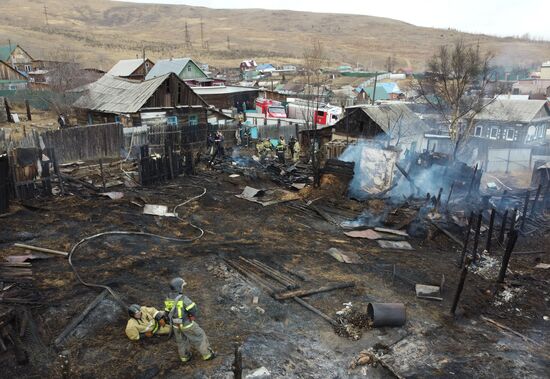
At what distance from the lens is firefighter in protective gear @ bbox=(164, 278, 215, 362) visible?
6.39 meters

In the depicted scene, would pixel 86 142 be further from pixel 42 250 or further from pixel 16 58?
pixel 16 58

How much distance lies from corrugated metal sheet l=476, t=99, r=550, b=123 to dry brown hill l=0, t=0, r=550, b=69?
67.2 m

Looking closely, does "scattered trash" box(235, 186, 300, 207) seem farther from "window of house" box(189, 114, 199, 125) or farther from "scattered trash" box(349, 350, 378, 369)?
"window of house" box(189, 114, 199, 125)

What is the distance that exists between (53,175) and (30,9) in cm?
16917

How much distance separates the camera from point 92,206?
14.2m

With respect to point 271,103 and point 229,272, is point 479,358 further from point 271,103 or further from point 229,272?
point 271,103

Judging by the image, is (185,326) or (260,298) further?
(260,298)

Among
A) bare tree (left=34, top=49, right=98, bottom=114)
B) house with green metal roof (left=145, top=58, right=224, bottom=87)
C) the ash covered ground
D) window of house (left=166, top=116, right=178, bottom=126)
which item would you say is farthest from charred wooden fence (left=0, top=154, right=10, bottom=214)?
house with green metal roof (left=145, top=58, right=224, bottom=87)

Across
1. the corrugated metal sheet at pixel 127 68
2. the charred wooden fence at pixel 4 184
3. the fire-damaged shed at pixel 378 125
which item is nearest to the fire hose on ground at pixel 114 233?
the charred wooden fence at pixel 4 184

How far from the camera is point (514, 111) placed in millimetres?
34031

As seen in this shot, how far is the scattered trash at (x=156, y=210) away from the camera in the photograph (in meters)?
14.1

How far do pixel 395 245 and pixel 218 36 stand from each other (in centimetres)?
14494

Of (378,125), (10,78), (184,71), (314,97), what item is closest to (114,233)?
(378,125)

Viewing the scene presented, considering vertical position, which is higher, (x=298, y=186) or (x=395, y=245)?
(x=298, y=186)
